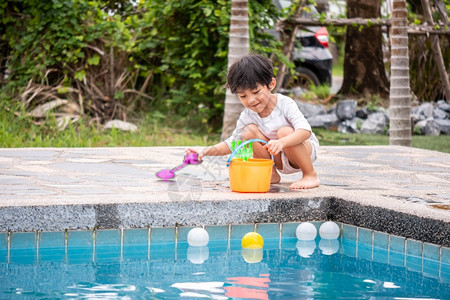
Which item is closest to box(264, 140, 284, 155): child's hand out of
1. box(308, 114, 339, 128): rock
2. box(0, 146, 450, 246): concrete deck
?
box(0, 146, 450, 246): concrete deck

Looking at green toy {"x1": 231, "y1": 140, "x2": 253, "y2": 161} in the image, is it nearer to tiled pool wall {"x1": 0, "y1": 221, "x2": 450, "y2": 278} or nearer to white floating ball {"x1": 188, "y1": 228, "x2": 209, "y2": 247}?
tiled pool wall {"x1": 0, "y1": 221, "x2": 450, "y2": 278}

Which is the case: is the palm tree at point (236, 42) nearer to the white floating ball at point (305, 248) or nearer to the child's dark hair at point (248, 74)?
the child's dark hair at point (248, 74)

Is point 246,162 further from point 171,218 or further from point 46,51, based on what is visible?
point 46,51

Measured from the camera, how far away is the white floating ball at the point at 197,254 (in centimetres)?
369

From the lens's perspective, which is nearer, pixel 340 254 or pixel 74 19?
pixel 340 254

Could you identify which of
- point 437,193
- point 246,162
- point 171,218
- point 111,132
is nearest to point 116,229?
point 171,218

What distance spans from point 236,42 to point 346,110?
378 cm

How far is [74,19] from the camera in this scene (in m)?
8.64

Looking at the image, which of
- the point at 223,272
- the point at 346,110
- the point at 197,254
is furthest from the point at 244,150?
the point at 346,110

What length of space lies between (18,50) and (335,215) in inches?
236

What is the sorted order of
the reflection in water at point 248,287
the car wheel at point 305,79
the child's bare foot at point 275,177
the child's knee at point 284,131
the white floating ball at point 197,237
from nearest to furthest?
the reflection in water at point 248,287 < the white floating ball at point 197,237 < the child's knee at point 284,131 < the child's bare foot at point 275,177 < the car wheel at point 305,79

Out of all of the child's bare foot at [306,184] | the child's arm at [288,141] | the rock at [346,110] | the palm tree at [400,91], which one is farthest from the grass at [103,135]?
the child's arm at [288,141]

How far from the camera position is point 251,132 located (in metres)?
4.51

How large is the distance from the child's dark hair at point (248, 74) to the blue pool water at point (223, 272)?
3.22ft
